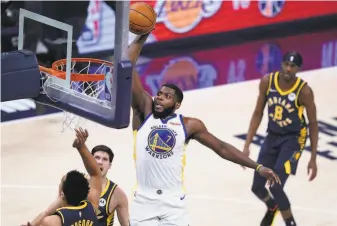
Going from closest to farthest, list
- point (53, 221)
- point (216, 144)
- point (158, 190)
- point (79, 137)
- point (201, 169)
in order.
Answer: point (53, 221), point (79, 137), point (158, 190), point (216, 144), point (201, 169)

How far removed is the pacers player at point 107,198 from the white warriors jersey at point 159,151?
0.33 meters

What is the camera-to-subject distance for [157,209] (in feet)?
23.8

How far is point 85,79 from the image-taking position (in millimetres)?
7188

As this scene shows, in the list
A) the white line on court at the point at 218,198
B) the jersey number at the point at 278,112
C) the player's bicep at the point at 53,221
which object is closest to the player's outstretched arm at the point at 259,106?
the jersey number at the point at 278,112

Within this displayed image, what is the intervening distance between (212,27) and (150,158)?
9019mm

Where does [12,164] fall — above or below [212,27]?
below

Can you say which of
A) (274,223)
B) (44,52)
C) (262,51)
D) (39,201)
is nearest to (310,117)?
(274,223)

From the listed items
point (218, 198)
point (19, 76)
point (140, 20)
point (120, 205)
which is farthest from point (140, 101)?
point (218, 198)

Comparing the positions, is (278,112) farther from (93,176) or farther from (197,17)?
(197,17)

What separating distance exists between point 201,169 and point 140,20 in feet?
13.7

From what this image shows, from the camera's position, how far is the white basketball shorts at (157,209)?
23.7 feet

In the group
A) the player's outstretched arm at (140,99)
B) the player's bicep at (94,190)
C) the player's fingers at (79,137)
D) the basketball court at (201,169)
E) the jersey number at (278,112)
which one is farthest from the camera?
the basketball court at (201,169)

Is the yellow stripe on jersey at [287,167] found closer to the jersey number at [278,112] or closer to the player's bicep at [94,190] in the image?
the jersey number at [278,112]

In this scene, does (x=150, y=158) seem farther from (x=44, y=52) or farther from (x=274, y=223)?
(x=44, y=52)
